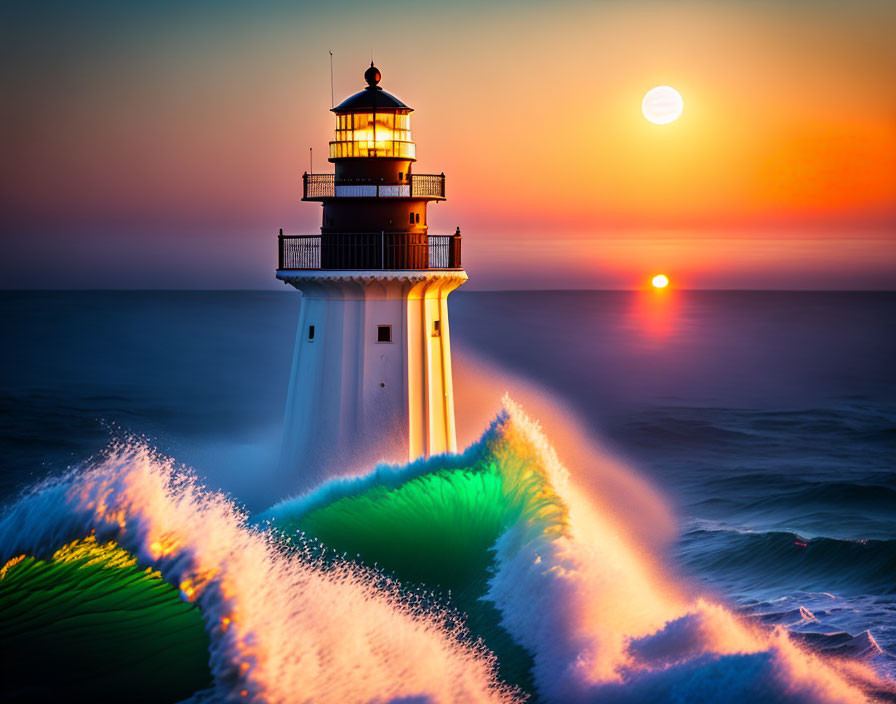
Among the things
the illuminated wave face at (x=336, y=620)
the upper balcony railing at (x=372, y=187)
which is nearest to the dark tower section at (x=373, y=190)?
the upper balcony railing at (x=372, y=187)

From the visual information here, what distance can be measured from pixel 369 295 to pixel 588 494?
982 centimetres

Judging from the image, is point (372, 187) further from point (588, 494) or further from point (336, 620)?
point (588, 494)

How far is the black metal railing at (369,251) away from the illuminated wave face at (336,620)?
610cm

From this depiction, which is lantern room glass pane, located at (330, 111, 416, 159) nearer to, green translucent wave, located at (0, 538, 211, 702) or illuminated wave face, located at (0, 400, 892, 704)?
illuminated wave face, located at (0, 400, 892, 704)

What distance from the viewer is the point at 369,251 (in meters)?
17.8

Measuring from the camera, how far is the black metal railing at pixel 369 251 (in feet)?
58.3

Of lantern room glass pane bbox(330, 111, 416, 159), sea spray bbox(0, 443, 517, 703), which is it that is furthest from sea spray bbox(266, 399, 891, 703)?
lantern room glass pane bbox(330, 111, 416, 159)

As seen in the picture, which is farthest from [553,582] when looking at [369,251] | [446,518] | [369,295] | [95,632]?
[369,251]

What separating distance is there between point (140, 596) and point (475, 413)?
103 feet

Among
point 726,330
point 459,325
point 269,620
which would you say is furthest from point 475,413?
point 726,330

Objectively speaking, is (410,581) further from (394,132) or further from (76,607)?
(394,132)

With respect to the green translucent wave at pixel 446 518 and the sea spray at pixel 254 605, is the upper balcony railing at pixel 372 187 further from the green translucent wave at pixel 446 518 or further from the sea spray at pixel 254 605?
the sea spray at pixel 254 605

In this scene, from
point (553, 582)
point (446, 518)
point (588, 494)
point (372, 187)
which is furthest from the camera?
point (588, 494)

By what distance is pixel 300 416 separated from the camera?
60.1ft
